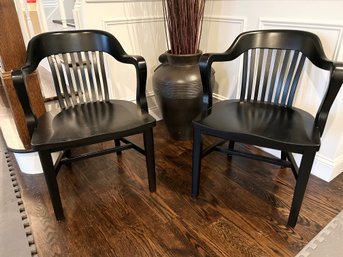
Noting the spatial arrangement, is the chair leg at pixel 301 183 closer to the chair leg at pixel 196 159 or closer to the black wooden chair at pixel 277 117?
the black wooden chair at pixel 277 117

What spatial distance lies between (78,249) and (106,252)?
13cm

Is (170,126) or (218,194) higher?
(170,126)

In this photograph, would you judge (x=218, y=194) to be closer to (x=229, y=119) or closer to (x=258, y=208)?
(x=258, y=208)

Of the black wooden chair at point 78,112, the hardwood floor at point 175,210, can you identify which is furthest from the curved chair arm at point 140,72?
the hardwood floor at point 175,210

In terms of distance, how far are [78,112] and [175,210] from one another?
0.75 m

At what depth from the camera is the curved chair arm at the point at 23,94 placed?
1.09 meters

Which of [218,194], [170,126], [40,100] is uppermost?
[40,100]

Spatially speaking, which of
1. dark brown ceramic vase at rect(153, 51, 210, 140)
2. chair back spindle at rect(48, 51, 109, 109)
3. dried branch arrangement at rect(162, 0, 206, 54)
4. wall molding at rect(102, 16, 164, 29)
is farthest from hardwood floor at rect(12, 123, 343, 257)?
wall molding at rect(102, 16, 164, 29)

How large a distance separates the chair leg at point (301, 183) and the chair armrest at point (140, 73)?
2.72 feet

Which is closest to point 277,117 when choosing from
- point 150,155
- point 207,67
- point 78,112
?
point 207,67

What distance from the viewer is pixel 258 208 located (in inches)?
54.4

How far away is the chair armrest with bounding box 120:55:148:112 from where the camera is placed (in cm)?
134

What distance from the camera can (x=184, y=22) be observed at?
1.68 meters

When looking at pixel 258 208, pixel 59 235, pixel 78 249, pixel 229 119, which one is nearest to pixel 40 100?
pixel 59 235
